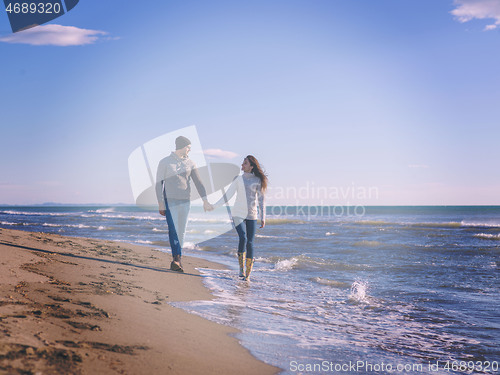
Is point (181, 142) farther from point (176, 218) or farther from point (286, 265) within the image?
point (286, 265)

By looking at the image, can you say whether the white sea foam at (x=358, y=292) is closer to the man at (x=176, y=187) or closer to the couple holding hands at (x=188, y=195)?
the couple holding hands at (x=188, y=195)

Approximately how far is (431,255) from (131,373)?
Result: 11823 millimetres

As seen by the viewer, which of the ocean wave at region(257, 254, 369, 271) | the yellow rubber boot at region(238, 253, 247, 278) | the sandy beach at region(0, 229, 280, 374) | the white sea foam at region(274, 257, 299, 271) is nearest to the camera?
the sandy beach at region(0, 229, 280, 374)

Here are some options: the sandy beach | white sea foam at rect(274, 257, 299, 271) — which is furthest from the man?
white sea foam at rect(274, 257, 299, 271)

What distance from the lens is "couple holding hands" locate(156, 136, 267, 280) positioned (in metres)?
6.47

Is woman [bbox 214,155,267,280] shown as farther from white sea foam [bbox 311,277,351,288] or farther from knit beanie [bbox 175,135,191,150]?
white sea foam [bbox 311,277,351,288]

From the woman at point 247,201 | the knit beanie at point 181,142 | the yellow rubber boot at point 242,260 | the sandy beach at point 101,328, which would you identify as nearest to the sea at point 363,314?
the yellow rubber boot at point 242,260

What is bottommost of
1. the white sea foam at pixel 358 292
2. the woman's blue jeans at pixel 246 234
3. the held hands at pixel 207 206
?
the white sea foam at pixel 358 292

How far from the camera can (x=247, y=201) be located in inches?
273

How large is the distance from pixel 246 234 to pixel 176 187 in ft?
5.04

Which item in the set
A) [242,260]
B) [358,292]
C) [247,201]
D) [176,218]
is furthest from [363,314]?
[176,218]

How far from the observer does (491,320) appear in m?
4.93

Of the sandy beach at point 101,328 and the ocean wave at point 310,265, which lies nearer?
the sandy beach at point 101,328

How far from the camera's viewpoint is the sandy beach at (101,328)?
7.32ft
